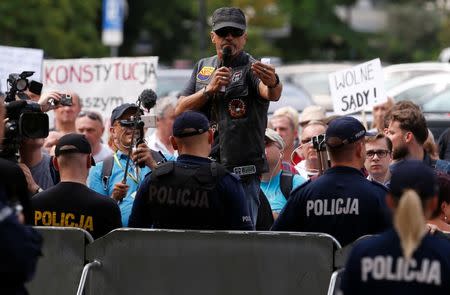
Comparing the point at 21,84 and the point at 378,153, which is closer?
the point at 21,84

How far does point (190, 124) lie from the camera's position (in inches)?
354

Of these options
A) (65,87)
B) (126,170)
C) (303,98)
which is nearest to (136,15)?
(303,98)

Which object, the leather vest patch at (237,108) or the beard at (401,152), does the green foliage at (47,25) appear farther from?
the leather vest patch at (237,108)

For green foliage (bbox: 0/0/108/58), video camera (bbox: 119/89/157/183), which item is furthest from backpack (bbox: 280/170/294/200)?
green foliage (bbox: 0/0/108/58)

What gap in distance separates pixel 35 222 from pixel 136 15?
38398 millimetres

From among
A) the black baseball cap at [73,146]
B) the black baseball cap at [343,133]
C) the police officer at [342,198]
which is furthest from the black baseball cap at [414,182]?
the black baseball cap at [73,146]

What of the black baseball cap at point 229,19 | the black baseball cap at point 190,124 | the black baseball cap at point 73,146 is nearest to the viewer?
the black baseball cap at point 190,124

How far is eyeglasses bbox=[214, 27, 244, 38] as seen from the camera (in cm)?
947

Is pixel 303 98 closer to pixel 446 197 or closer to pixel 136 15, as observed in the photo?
pixel 446 197

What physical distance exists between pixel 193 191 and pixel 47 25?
2806cm

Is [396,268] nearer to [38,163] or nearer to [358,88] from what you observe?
[38,163]

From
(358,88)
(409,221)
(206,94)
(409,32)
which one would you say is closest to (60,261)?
(206,94)

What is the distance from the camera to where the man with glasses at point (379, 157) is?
35.7ft

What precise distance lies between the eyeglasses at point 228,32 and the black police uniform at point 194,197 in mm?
970
